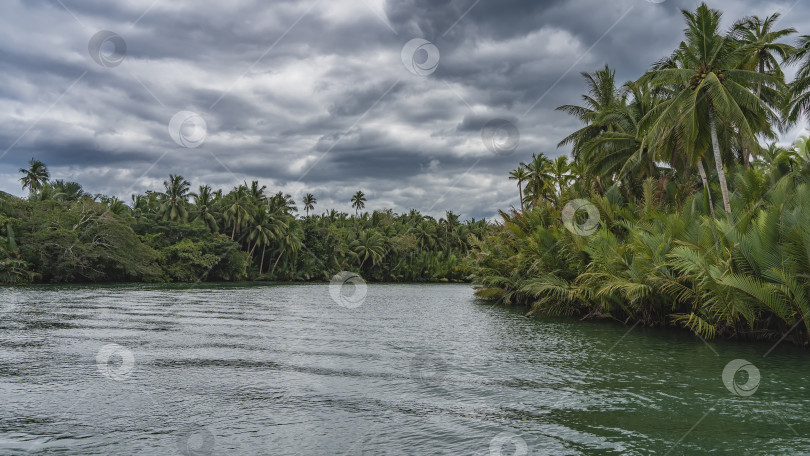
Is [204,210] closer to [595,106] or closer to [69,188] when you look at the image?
[69,188]

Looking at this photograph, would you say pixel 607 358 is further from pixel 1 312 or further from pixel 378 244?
pixel 378 244

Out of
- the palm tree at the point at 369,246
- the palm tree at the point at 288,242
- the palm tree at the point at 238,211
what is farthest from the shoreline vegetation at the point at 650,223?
the palm tree at the point at 369,246

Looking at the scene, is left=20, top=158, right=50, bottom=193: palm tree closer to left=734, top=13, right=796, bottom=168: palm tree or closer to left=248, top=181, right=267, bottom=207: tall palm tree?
left=248, top=181, right=267, bottom=207: tall palm tree

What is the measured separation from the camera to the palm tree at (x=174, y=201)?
74.7 m

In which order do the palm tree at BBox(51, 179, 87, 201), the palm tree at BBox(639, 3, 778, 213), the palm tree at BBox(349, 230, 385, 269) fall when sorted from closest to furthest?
the palm tree at BBox(639, 3, 778, 213), the palm tree at BBox(51, 179, 87, 201), the palm tree at BBox(349, 230, 385, 269)

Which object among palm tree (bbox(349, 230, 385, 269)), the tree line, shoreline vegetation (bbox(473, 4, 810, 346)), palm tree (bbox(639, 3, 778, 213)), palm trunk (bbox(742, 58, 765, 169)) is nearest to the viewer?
shoreline vegetation (bbox(473, 4, 810, 346))

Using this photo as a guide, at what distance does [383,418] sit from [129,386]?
5.43 metres

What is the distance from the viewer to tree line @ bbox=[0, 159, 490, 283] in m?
49.0

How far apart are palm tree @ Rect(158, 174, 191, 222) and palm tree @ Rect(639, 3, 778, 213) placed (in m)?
68.5

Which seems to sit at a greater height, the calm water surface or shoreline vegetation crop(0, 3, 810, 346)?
shoreline vegetation crop(0, 3, 810, 346)

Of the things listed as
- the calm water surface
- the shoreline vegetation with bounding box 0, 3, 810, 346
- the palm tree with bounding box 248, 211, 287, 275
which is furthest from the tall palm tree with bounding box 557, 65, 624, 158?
the palm tree with bounding box 248, 211, 287, 275

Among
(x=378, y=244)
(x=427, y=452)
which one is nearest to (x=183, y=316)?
(x=427, y=452)

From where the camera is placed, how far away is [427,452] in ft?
21.8

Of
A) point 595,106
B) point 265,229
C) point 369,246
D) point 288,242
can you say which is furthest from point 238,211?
point 595,106
